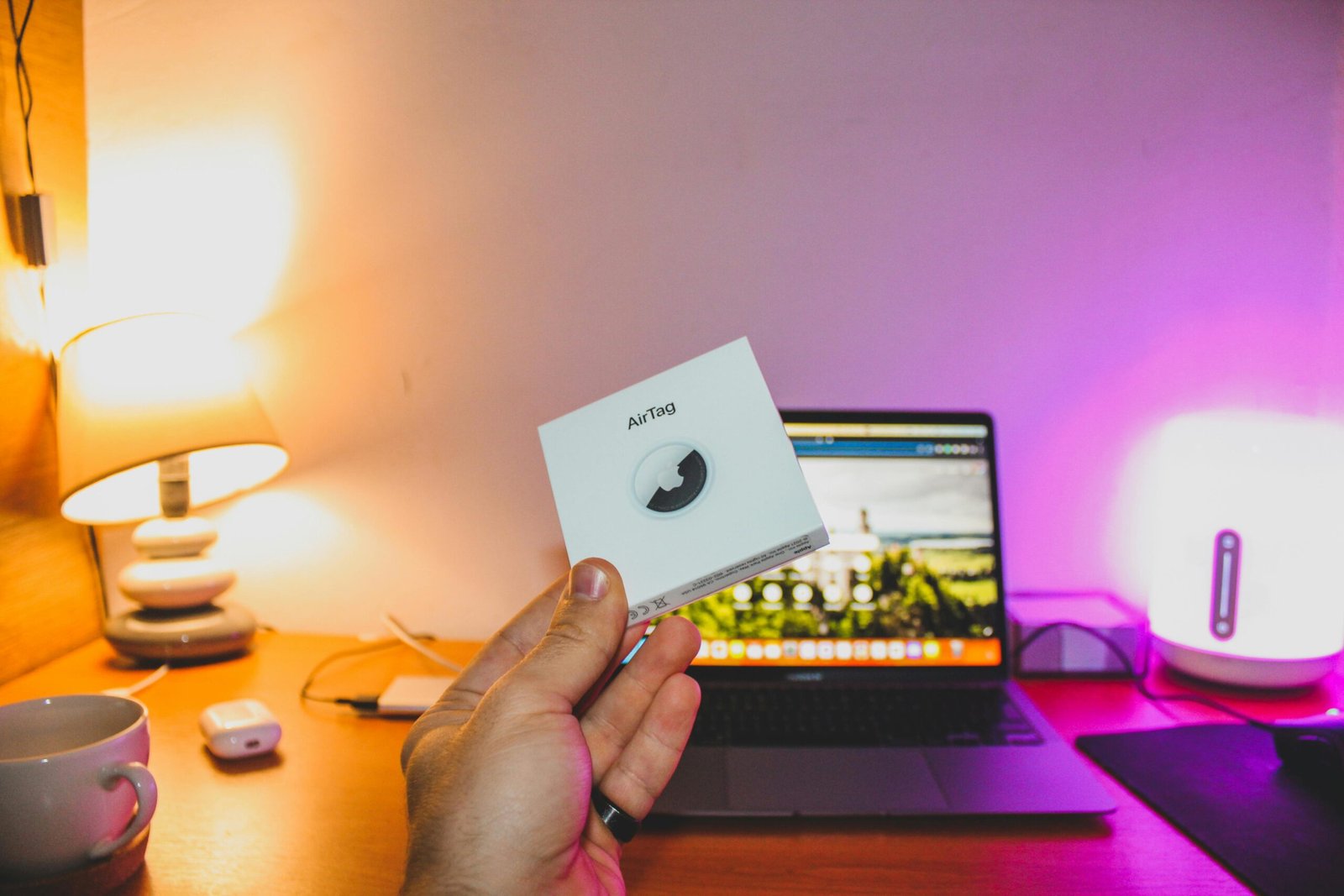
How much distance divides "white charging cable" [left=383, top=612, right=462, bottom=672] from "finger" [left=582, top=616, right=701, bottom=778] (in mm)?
393

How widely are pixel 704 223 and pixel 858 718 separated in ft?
2.11

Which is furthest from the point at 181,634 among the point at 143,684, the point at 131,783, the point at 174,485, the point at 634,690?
the point at 634,690

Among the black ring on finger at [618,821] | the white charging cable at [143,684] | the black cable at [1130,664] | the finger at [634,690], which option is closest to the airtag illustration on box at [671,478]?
the finger at [634,690]

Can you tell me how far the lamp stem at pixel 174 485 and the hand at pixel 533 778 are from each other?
0.62 metres

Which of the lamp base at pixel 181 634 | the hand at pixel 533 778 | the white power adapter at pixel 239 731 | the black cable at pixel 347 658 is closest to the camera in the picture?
the hand at pixel 533 778

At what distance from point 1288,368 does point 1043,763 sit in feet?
2.20

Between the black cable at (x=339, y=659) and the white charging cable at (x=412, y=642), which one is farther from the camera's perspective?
the white charging cable at (x=412, y=642)

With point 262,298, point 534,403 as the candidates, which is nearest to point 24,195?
point 262,298

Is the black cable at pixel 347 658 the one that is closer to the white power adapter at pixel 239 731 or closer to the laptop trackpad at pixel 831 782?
the white power adapter at pixel 239 731

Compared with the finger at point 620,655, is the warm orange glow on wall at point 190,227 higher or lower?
higher

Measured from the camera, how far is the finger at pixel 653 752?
67 cm

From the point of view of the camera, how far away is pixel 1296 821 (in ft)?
2.33

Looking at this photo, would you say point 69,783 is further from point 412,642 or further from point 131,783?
point 412,642

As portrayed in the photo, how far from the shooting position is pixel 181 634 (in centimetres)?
105
